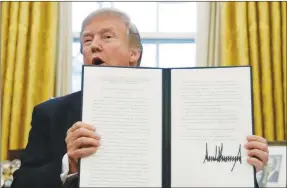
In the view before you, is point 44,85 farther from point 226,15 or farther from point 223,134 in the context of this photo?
point 223,134

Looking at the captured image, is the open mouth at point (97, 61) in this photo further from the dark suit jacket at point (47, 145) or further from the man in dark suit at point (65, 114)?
the dark suit jacket at point (47, 145)

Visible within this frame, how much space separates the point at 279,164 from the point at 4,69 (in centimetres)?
194

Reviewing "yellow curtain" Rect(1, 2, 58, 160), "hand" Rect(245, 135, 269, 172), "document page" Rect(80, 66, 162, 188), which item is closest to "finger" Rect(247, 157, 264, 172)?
"hand" Rect(245, 135, 269, 172)

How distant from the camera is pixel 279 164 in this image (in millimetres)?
2510

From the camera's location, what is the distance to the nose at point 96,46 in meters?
1.41

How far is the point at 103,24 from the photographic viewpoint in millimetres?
1457

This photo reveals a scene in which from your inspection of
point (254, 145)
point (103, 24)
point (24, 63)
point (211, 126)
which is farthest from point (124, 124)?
point (24, 63)

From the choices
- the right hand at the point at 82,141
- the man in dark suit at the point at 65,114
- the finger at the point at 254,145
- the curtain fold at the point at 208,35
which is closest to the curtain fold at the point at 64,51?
the curtain fold at the point at 208,35

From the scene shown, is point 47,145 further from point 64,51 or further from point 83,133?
point 64,51

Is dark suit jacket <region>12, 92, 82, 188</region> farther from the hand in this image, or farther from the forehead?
the hand

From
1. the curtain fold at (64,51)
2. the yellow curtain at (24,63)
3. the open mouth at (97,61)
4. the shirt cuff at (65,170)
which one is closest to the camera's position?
the shirt cuff at (65,170)

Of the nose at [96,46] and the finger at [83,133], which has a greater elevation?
the nose at [96,46]

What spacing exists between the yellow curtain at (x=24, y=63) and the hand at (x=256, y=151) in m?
2.02

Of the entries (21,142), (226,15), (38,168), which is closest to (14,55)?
(21,142)
